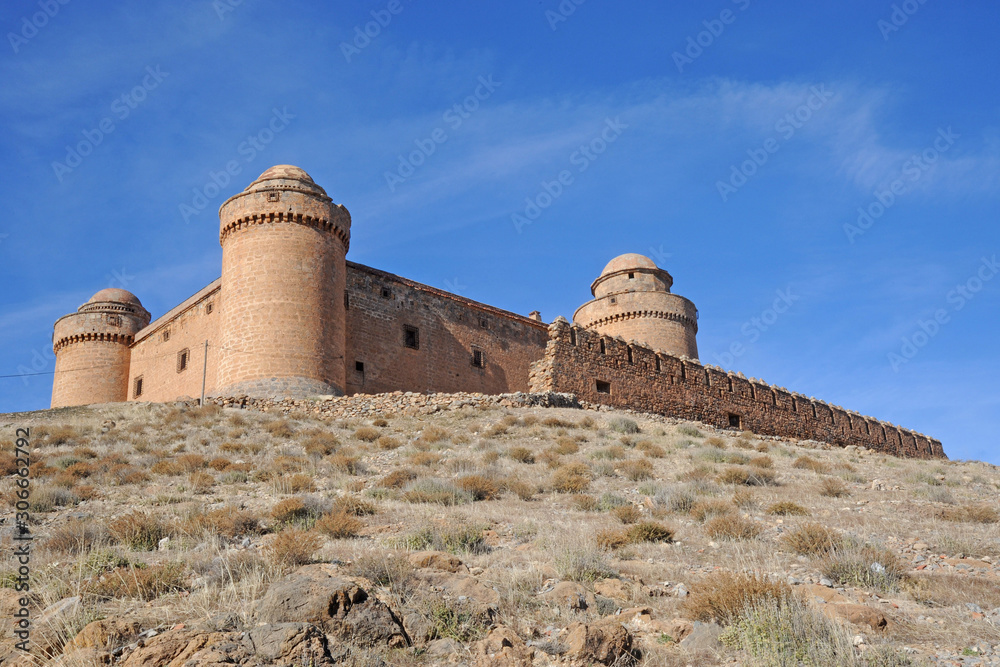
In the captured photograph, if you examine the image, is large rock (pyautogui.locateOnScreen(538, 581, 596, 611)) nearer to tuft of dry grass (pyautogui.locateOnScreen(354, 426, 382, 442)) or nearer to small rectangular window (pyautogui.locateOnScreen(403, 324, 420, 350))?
tuft of dry grass (pyautogui.locateOnScreen(354, 426, 382, 442))

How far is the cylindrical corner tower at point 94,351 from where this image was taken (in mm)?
34875

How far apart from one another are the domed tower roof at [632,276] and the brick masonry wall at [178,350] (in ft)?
67.1

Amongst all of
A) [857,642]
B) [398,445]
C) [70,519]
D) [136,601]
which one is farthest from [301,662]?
[398,445]

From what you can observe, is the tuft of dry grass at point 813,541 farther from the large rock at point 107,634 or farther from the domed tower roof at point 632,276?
the domed tower roof at point 632,276

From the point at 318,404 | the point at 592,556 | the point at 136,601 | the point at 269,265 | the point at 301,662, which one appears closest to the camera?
the point at 301,662

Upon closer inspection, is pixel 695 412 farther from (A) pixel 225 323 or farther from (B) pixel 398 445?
(A) pixel 225 323

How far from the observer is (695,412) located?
28.6 m

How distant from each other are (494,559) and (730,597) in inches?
106

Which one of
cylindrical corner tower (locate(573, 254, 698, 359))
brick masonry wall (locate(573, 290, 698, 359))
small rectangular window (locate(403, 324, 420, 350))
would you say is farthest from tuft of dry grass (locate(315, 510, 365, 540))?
brick masonry wall (locate(573, 290, 698, 359))

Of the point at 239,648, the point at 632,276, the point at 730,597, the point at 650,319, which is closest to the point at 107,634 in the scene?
the point at 239,648

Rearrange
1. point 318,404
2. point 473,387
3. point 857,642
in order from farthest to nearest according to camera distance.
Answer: point 473,387
point 318,404
point 857,642

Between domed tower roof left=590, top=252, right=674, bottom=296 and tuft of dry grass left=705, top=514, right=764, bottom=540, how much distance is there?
30.7 metres

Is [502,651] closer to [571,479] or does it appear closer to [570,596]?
[570,596]

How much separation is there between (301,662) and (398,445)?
12.5m
